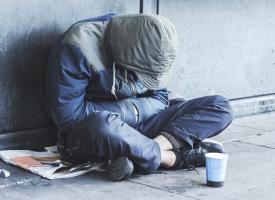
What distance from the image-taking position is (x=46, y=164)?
407 cm

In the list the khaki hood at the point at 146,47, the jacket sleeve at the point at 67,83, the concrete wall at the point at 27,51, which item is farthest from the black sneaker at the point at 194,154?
the concrete wall at the point at 27,51

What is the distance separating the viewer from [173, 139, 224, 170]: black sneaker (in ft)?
13.5

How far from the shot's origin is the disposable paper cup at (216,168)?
11.9ft

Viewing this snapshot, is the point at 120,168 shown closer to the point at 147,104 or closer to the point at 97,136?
the point at 97,136

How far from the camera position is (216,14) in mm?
5656

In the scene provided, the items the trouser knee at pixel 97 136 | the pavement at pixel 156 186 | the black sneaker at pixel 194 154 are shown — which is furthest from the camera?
the black sneaker at pixel 194 154

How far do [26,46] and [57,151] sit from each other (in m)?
0.72

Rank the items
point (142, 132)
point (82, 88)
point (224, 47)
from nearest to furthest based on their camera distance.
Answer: point (82, 88)
point (142, 132)
point (224, 47)

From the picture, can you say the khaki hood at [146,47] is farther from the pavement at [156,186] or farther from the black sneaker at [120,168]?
the pavement at [156,186]

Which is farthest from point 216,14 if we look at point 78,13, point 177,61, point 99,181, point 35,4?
point 99,181

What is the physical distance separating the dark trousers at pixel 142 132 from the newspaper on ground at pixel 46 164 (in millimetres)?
63

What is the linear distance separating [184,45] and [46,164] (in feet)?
6.09

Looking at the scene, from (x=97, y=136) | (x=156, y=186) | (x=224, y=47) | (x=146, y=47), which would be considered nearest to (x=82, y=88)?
(x=97, y=136)

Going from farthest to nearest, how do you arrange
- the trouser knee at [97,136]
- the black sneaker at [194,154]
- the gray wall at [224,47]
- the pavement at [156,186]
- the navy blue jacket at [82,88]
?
1. the gray wall at [224,47]
2. the black sneaker at [194,154]
3. the navy blue jacket at [82,88]
4. the trouser knee at [97,136]
5. the pavement at [156,186]
